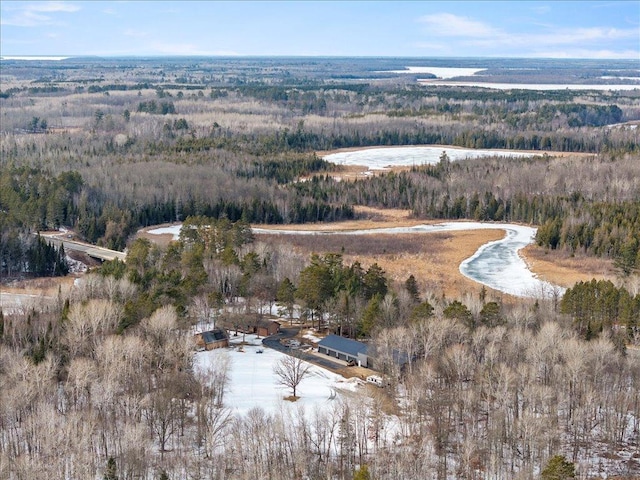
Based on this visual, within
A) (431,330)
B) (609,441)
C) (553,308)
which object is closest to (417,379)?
(431,330)

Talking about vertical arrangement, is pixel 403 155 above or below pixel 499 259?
above

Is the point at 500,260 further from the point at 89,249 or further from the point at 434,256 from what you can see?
the point at 89,249

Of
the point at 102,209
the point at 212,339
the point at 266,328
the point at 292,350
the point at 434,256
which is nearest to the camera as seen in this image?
the point at 292,350

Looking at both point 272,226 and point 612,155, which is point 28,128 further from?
point 612,155

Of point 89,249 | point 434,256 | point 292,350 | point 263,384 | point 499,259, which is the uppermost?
point 292,350

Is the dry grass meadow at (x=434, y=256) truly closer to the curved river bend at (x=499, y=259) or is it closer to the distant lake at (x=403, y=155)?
the curved river bend at (x=499, y=259)

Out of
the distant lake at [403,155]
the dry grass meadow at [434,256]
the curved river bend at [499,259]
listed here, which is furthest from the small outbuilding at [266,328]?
the distant lake at [403,155]

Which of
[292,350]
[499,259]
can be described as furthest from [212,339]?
[499,259]

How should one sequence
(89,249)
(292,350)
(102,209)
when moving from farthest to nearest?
(102,209)
(89,249)
(292,350)
